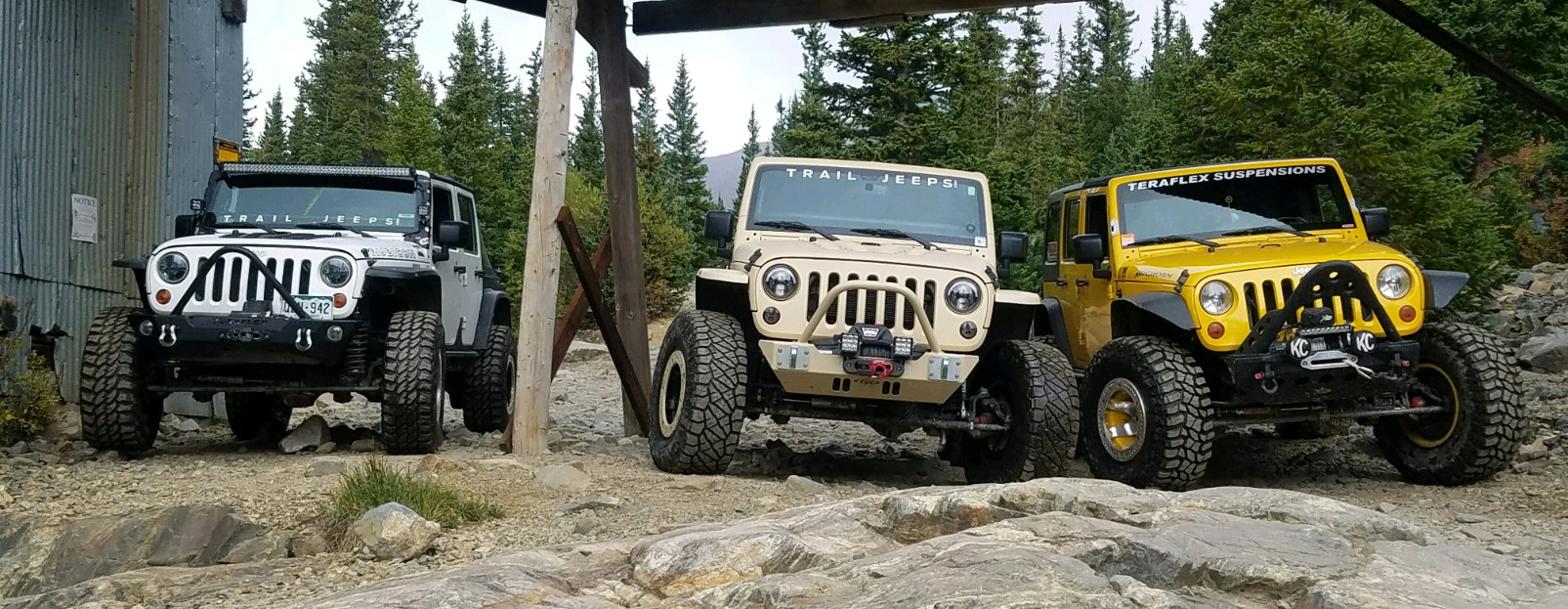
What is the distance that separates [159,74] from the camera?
10602 mm

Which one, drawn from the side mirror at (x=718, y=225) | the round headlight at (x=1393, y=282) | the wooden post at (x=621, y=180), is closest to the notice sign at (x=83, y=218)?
the wooden post at (x=621, y=180)

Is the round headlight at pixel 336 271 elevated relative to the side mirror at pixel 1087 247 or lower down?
lower down

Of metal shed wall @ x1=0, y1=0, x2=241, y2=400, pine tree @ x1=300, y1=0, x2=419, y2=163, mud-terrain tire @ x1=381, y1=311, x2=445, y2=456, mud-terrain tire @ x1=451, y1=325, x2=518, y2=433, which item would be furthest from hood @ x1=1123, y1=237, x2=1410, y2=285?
pine tree @ x1=300, y1=0, x2=419, y2=163

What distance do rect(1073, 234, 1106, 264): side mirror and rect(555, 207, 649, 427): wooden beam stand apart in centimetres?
304

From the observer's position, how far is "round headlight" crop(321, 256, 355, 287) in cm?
792

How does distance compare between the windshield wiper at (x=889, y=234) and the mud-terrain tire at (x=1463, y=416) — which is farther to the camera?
the windshield wiper at (x=889, y=234)

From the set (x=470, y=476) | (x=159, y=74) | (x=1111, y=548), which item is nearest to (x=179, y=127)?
(x=159, y=74)

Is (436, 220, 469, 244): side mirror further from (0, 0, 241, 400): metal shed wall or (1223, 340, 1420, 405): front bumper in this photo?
(1223, 340, 1420, 405): front bumper

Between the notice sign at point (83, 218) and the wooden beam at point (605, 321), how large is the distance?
12.7 ft

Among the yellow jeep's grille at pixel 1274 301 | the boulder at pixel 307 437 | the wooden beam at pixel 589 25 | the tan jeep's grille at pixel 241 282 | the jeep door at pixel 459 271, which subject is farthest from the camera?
the jeep door at pixel 459 271

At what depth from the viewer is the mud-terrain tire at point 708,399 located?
269 inches

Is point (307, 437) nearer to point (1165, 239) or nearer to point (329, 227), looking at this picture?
point (329, 227)

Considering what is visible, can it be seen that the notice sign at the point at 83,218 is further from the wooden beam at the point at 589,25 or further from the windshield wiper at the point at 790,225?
the windshield wiper at the point at 790,225

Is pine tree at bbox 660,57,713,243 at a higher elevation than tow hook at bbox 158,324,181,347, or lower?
higher
